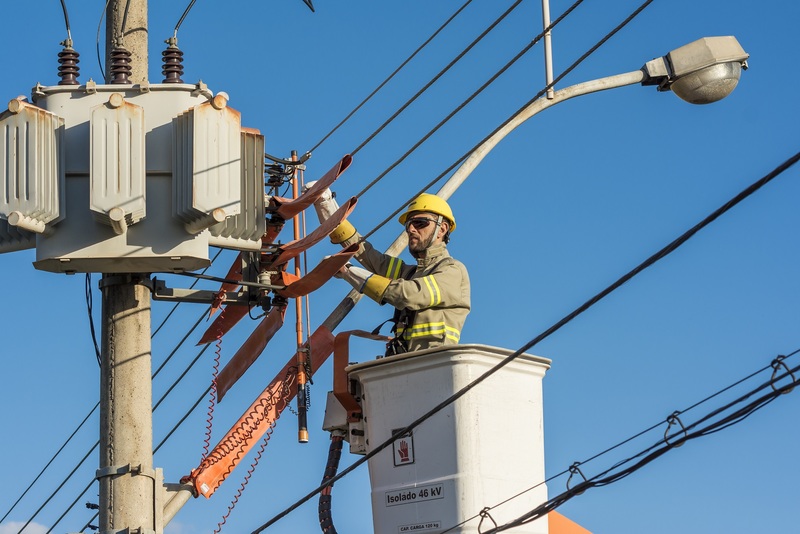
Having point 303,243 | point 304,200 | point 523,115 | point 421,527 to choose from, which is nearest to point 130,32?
point 304,200

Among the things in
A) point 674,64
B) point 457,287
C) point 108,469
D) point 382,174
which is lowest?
point 108,469

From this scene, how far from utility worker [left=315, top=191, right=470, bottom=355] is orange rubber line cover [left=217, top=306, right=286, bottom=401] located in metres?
0.79

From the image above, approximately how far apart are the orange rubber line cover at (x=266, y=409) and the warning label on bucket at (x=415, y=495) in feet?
4.46

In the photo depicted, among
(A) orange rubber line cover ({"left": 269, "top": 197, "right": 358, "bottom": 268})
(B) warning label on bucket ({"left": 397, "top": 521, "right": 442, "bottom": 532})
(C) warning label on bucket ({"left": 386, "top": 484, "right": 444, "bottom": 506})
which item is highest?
(A) orange rubber line cover ({"left": 269, "top": 197, "right": 358, "bottom": 268})

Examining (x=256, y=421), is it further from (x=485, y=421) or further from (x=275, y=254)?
(x=485, y=421)

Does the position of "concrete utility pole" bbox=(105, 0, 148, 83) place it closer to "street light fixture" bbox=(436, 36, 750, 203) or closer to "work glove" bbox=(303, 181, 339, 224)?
"work glove" bbox=(303, 181, 339, 224)

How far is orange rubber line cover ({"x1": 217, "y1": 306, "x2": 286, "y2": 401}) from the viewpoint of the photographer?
12.0 metres

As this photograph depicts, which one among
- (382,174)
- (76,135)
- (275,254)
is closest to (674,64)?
(382,174)

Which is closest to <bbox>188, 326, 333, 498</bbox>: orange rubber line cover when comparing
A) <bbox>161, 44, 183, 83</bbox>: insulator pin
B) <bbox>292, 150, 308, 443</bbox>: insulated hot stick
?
<bbox>292, 150, 308, 443</bbox>: insulated hot stick

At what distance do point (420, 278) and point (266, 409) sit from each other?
146 cm

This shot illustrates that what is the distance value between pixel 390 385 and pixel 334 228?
42.9 inches

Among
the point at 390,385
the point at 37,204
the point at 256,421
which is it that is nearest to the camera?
the point at 37,204

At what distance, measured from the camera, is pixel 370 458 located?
35.6ft

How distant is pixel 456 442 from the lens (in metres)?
10.4
